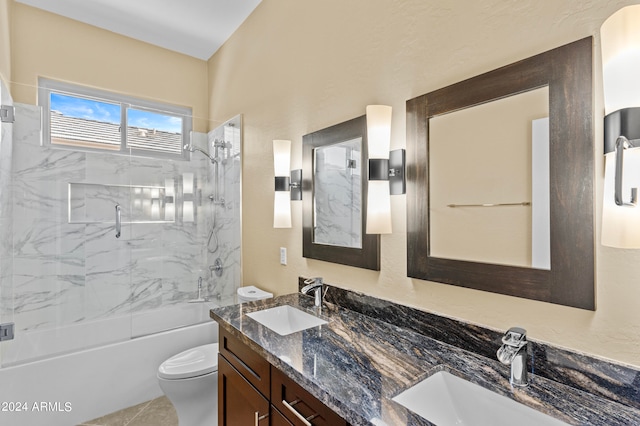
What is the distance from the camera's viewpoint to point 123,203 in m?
2.75

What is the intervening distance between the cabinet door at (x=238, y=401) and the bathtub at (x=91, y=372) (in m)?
1.13

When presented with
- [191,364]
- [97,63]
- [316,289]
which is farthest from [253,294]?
[97,63]

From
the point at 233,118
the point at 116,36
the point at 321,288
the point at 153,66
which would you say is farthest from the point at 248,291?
the point at 116,36

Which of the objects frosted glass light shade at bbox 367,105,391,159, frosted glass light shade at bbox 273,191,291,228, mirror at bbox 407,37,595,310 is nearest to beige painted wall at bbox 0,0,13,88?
frosted glass light shade at bbox 273,191,291,228

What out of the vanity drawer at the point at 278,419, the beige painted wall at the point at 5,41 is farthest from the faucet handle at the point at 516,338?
the beige painted wall at the point at 5,41

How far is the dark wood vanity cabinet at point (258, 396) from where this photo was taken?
949 mm

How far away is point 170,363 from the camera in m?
2.00

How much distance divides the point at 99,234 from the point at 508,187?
9.68 ft

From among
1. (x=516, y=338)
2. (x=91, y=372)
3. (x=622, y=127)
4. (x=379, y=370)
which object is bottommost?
(x=91, y=372)

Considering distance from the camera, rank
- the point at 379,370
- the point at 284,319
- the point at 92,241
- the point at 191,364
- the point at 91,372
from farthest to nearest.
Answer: the point at 92,241 < the point at 91,372 < the point at 191,364 < the point at 284,319 < the point at 379,370

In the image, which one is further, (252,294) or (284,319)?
(252,294)

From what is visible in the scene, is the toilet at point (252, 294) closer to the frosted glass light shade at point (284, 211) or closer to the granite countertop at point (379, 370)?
the frosted glass light shade at point (284, 211)

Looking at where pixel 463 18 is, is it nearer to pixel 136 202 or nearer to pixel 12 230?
pixel 136 202

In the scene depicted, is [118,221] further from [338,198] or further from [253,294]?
[338,198]
